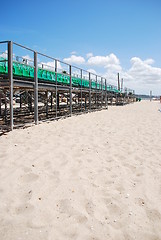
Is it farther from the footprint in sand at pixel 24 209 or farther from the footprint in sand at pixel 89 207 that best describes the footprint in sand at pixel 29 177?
the footprint in sand at pixel 89 207

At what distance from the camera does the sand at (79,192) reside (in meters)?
1.81

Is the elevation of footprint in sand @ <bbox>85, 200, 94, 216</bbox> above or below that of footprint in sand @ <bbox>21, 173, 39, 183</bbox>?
below

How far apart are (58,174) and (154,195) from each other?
4.69 ft

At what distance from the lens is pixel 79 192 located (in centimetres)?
246

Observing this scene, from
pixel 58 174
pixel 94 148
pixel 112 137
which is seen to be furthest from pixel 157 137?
pixel 58 174

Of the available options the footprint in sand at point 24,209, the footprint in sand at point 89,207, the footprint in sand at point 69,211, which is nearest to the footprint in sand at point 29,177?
the footprint in sand at point 24,209

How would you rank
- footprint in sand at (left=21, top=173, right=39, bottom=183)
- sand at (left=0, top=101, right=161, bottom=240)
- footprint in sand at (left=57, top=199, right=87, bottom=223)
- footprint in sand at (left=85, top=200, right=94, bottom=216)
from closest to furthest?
sand at (left=0, top=101, right=161, bottom=240) → footprint in sand at (left=57, top=199, right=87, bottom=223) → footprint in sand at (left=85, top=200, right=94, bottom=216) → footprint in sand at (left=21, top=173, right=39, bottom=183)

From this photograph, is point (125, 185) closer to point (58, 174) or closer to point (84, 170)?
point (84, 170)

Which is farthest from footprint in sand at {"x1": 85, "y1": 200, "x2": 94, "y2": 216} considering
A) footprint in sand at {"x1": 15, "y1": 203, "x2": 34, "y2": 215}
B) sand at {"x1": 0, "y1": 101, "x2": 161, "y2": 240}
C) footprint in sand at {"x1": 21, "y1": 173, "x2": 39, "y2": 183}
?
footprint in sand at {"x1": 21, "y1": 173, "x2": 39, "y2": 183}

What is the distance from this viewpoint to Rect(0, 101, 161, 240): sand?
1.81m

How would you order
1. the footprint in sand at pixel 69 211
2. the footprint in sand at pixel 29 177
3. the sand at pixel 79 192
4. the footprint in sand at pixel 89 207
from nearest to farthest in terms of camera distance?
the sand at pixel 79 192 < the footprint in sand at pixel 69 211 < the footprint in sand at pixel 89 207 < the footprint in sand at pixel 29 177

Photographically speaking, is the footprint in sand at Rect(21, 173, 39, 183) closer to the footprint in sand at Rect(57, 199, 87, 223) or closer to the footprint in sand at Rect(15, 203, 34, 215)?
the footprint in sand at Rect(15, 203, 34, 215)

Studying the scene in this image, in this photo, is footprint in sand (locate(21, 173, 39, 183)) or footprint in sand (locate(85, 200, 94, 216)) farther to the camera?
footprint in sand (locate(21, 173, 39, 183))

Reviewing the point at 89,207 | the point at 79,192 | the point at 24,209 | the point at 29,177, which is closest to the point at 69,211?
the point at 89,207
